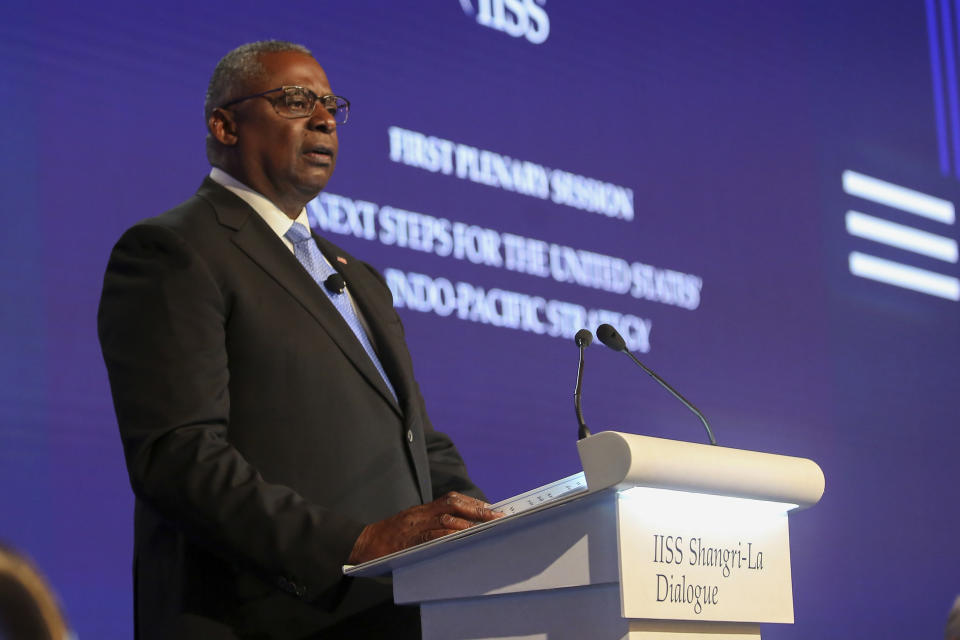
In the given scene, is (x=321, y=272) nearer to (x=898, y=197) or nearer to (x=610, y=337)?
(x=610, y=337)

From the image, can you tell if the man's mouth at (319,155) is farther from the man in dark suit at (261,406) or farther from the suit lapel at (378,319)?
the suit lapel at (378,319)

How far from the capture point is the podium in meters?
1.43

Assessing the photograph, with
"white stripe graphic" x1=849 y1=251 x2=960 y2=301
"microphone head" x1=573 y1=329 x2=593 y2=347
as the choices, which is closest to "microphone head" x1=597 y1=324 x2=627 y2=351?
"microphone head" x1=573 y1=329 x2=593 y2=347

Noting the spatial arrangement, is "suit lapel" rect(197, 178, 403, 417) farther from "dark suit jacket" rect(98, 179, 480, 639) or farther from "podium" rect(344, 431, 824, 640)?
"podium" rect(344, 431, 824, 640)

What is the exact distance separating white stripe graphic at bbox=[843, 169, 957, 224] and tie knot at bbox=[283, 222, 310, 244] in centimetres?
334

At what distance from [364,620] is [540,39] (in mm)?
2660

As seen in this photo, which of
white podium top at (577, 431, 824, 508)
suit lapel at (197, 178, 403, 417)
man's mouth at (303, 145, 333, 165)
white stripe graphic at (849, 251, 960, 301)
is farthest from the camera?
white stripe graphic at (849, 251, 960, 301)

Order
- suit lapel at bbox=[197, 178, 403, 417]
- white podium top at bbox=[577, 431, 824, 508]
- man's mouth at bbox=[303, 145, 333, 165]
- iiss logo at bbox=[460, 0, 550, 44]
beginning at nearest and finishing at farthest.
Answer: white podium top at bbox=[577, 431, 824, 508]
suit lapel at bbox=[197, 178, 403, 417]
man's mouth at bbox=[303, 145, 333, 165]
iiss logo at bbox=[460, 0, 550, 44]

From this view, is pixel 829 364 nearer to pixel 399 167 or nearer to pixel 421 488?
pixel 399 167

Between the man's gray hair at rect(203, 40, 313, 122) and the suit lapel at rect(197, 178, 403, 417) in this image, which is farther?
the man's gray hair at rect(203, 40, 313, 122)

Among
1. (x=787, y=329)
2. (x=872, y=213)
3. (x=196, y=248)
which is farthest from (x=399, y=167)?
(x=872, y=213)

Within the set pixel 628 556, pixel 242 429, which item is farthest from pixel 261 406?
pixel 628 556

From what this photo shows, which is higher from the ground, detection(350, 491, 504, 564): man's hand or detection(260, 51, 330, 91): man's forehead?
detection(260, 51, 330, 91): man's forehead

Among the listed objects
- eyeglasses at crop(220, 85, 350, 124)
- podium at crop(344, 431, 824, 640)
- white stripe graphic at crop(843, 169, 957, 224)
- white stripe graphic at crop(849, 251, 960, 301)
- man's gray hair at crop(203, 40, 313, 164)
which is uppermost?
white stripe graphic at crop(843, 169, 957, 224)
